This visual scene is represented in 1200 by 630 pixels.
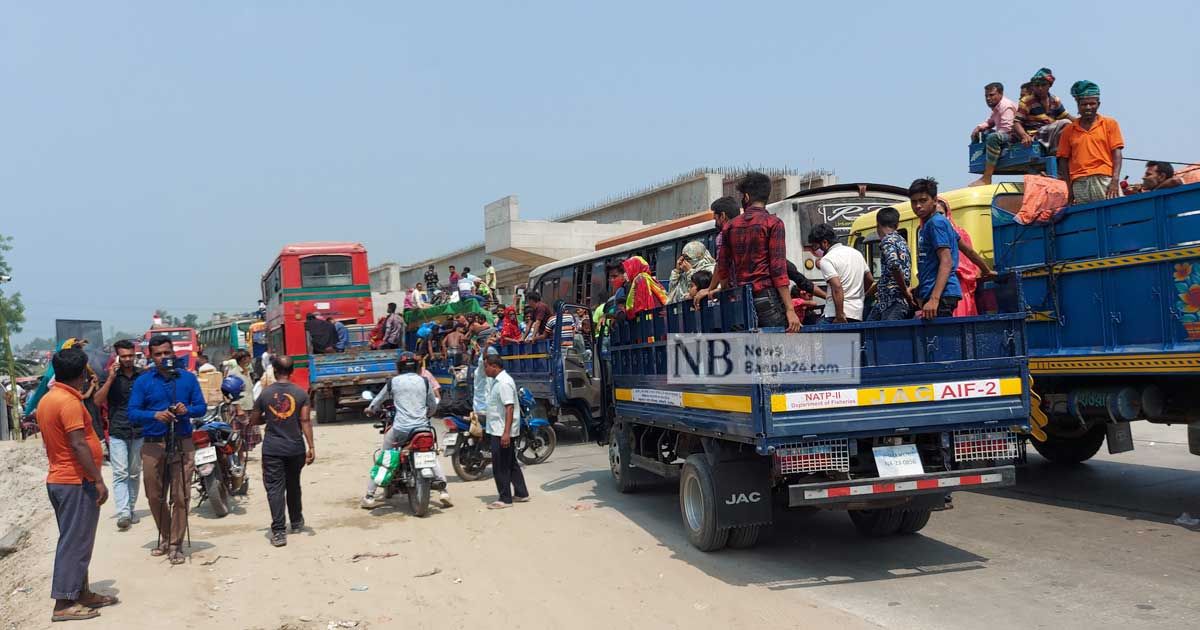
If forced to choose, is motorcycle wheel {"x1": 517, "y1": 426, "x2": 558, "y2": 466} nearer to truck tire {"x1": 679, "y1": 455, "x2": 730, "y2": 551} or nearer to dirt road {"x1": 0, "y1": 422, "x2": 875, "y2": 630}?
dirt road {"x1": 0, "y1": 422, "x2": 875, "y2": 630}

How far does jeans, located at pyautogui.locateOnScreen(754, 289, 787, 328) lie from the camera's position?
605 centimetres

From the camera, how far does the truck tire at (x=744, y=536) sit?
667cm

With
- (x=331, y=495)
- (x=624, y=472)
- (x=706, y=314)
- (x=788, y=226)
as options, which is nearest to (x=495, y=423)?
(x=624, y=472)

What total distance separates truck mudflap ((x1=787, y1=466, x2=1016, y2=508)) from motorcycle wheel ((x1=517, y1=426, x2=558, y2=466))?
634 cm

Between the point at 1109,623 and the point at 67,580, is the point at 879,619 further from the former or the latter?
the point at 67,580

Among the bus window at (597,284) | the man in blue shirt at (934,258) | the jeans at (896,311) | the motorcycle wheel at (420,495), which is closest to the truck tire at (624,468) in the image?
the motorcycle wheel at (420,495)

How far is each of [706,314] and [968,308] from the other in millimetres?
1957

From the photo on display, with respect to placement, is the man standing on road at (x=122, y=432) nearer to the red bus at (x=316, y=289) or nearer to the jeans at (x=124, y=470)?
the jeans at (x=124, y=470)

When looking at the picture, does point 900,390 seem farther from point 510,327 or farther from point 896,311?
point 510,327

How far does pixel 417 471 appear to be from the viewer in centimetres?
862

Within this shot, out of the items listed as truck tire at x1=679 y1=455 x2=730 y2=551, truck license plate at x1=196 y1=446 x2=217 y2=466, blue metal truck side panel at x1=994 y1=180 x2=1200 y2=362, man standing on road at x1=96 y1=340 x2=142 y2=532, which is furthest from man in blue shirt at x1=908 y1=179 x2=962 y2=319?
man standing on road at x1=96 y1=340 x2=142 y2=532

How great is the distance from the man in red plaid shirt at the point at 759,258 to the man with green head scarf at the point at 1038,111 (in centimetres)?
500

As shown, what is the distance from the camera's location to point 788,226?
12328mm

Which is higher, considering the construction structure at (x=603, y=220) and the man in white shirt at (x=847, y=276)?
the construction structure at (x=603, y=220)
